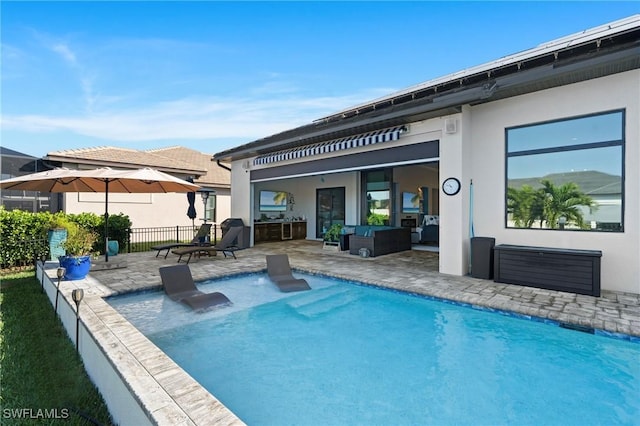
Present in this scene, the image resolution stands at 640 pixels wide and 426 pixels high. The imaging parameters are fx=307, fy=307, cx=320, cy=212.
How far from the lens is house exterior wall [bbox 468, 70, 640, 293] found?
6.28 metres

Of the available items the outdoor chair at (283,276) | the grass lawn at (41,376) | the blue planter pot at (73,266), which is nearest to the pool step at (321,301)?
the outdoor chair at (283,276)

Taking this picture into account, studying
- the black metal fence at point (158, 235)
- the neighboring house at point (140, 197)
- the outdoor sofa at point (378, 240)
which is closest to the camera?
the outdoor sofa at point (378, 240)

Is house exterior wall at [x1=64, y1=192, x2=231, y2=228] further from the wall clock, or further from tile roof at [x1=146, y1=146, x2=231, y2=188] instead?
the wall clock

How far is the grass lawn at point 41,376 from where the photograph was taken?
2.99 metres

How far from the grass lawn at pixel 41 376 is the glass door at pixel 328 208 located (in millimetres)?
12076

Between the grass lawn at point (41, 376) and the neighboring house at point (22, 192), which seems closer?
the grass lawn at point (41, 376)

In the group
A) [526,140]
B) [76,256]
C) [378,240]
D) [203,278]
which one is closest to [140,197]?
[76,256]

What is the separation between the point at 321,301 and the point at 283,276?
5.65 feet

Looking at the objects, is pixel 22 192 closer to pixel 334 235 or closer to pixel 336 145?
pixel 334 235

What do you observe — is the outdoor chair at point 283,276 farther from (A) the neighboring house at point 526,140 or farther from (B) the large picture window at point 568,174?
(B) the large picture window at point 568,174

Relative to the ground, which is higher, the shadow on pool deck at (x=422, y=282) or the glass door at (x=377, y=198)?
the glass door at (x=377, y=198)

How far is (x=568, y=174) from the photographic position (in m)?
7.21

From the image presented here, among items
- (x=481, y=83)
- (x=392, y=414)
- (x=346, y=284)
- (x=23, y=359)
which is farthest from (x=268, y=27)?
(x=392, y=414)

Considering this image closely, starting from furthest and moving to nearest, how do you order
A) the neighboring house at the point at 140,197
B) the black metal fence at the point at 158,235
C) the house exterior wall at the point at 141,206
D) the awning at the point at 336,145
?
the black metal fence at the point at 158,235 < the house exterior wall at the point at 141,206 < the neighboring house at the point at 140,197 < the awning at the point at 336,145
